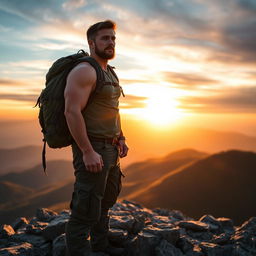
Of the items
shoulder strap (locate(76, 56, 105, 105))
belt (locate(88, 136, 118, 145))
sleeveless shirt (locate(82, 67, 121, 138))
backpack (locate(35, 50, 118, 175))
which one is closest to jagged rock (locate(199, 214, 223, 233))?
belt (locate(88, 136, 118, 145))

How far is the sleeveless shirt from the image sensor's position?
4648 millimetres

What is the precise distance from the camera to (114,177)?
5.42 m

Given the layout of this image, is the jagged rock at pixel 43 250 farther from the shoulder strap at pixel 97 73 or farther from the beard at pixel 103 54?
the beard at pixel 103 54

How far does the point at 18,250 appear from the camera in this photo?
625 centimetres

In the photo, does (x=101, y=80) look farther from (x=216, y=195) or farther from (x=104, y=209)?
(x=216, y=195)

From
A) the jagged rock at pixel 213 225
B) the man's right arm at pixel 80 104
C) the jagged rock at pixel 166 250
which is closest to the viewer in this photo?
the man's right arm at pixel 80 104

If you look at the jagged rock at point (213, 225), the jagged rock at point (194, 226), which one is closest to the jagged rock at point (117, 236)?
the jagged rock at point (194, 226)

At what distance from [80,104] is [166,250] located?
3.85 meters

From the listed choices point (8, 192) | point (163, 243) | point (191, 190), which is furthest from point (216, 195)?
point (8, 192)

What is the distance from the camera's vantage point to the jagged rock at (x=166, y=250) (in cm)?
614

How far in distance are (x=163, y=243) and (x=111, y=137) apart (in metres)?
2.96

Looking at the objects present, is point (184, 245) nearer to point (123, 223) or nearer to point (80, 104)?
point (123, 223)

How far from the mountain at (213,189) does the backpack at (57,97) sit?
175 feet

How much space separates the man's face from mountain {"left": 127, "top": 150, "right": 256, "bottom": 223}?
53.5 m
